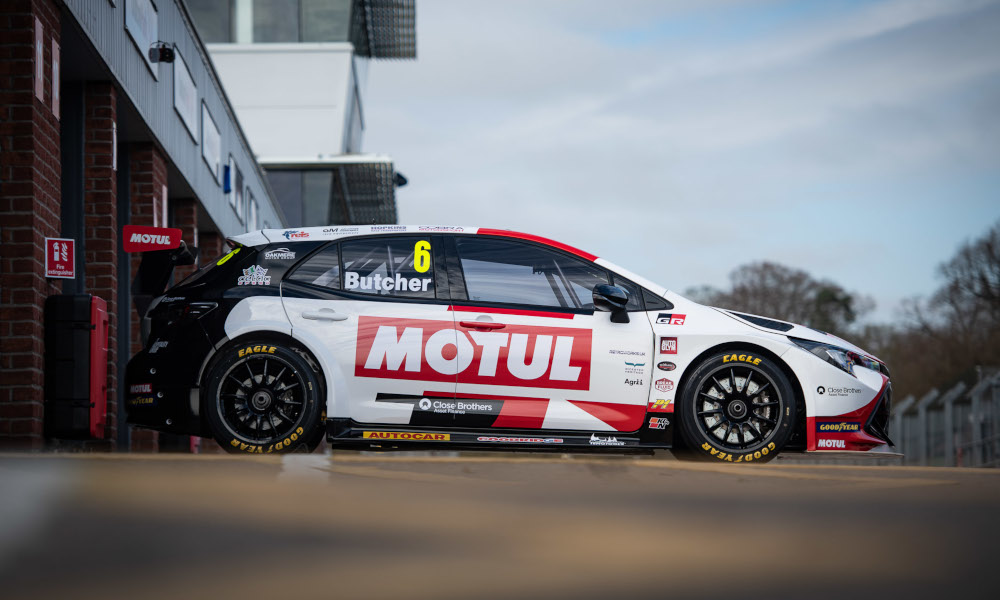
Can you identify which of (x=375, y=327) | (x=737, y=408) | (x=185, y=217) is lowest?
(x=737, y=408)

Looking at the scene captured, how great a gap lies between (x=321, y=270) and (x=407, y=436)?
128 centimetres

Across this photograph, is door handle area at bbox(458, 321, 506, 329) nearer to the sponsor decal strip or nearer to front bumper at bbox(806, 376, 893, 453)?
the sponsor decal strip

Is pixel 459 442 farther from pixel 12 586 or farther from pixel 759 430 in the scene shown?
pixel 12 586

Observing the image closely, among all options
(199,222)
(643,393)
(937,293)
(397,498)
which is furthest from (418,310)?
(937,293)

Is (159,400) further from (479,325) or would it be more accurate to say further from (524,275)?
(524,275)

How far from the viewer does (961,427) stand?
3244cm

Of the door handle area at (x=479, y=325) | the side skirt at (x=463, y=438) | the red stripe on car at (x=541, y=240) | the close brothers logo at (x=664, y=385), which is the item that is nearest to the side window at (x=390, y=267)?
the door handle area at (x=479, y=325)

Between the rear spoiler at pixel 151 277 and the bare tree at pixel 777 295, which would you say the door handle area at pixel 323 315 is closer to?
the rear spoiler at pixel 151 277

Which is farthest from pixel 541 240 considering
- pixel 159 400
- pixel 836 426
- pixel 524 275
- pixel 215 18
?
pixel 215 18

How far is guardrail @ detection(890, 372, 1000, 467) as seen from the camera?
3052 cm

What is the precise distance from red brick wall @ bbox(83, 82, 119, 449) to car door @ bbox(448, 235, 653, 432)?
5427 mm

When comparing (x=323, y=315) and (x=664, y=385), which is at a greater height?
(x=323, y=315)

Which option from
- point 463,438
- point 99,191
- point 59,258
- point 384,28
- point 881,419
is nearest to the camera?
point 463,438

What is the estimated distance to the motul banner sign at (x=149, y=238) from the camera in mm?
10102
